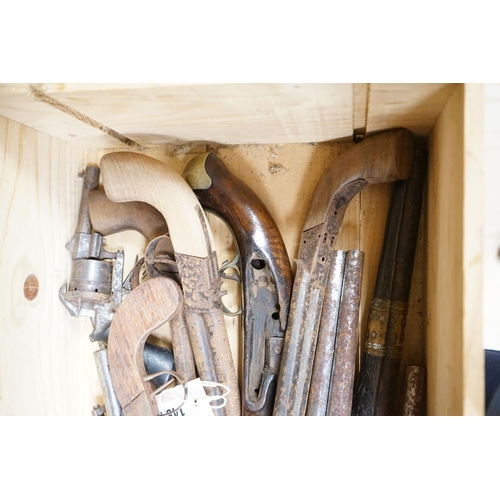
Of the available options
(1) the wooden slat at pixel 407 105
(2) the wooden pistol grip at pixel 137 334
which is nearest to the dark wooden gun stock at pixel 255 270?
(2) the wooden pistol grip at pixel 137 334

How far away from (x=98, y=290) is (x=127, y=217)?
0.47ft

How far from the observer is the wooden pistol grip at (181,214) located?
73 cm

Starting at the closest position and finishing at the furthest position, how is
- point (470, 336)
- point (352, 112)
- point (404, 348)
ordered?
point (470, 336)
point (352, 112)
point (404, 348)

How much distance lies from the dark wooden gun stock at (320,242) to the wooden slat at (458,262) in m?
0.07

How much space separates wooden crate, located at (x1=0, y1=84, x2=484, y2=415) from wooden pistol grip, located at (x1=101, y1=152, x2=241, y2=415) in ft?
0.24

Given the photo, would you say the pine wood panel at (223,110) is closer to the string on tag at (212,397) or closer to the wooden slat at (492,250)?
the wooden slat at (492,250)

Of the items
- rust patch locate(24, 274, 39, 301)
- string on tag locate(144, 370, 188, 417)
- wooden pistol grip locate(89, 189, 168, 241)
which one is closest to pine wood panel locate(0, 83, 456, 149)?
wooden pistol grip locate(89, 189, 168, 241)

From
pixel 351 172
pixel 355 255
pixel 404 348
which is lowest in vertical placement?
pixel 404 348

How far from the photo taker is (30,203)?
77 centimetres

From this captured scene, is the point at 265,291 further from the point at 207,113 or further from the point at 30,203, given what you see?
the point at 30,203

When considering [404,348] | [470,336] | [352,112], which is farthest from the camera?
[404,348]

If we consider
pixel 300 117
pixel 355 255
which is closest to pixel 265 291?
pixel 355 255

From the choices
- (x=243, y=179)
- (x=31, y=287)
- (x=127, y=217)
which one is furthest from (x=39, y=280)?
(x=243, y=179)
